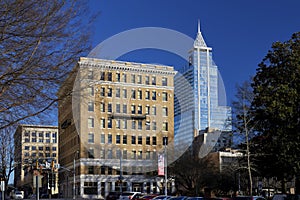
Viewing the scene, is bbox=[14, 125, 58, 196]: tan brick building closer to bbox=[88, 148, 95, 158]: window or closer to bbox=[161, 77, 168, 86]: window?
bbox=[88, 148, 95, 158]: window

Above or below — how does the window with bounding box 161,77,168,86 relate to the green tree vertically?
above

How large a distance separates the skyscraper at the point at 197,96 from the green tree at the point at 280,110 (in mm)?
3692

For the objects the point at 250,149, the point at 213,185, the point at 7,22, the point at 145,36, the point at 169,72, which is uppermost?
the point at 169,72

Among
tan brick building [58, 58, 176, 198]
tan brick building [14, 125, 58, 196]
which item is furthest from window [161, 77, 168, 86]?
tan brick building [14, 125, 58, 196]

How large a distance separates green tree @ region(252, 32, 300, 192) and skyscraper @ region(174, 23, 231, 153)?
12.1 ft

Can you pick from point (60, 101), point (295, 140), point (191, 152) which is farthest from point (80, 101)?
point (191, 152)

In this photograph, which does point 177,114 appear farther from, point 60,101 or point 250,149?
point 60,101

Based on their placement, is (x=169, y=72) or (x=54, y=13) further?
(x=169, y=72)

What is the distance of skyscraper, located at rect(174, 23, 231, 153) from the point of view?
8650 centimetres

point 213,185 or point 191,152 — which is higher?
point 191,152

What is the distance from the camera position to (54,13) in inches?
591

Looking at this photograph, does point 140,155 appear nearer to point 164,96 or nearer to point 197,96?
point 164,96

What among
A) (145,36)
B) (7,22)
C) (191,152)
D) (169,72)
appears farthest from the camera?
(169,72)

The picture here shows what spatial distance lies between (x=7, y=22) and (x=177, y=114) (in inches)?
2956
